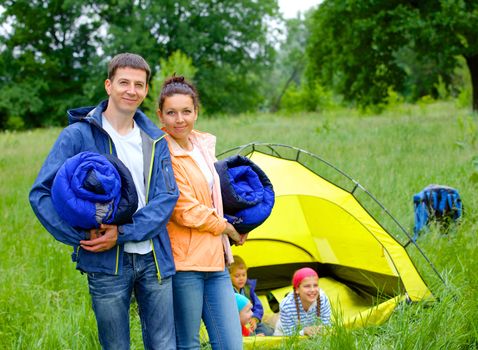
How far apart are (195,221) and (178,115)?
485 mm

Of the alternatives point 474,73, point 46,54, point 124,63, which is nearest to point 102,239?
point 124,63

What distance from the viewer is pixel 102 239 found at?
2271mm

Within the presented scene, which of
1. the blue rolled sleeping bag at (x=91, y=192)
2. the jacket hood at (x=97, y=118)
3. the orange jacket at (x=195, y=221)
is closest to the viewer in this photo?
the blue rolled sleeping bag at (x=91, y=192)

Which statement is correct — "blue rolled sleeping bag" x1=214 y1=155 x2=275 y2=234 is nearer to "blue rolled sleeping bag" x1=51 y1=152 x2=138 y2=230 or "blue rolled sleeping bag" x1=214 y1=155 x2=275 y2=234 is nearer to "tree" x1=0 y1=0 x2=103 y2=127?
"blue rolled sleeping bag" x1=51 y1=152 x2=138 y2=230

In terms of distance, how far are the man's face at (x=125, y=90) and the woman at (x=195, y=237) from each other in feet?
0.83

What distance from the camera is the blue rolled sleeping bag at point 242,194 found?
9.04 feet

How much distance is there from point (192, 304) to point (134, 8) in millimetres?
25166

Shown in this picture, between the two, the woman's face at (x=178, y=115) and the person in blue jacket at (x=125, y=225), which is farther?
the woman's face at (x=178, y=115)

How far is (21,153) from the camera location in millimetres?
11414

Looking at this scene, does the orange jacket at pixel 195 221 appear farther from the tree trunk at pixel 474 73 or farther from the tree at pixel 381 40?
the tree trunk at pixel 474 73

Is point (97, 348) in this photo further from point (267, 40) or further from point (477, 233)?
point (267, 40)

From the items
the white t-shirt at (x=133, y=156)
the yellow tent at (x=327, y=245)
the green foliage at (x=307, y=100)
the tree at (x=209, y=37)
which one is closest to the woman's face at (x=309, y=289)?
the yellow tent at (x=327, y=245)

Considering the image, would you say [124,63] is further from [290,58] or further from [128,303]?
[290,58]

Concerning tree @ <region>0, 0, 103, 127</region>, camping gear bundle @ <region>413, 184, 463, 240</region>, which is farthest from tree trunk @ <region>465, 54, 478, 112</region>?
tree @ <region>0, 0, 103, 127</region>
